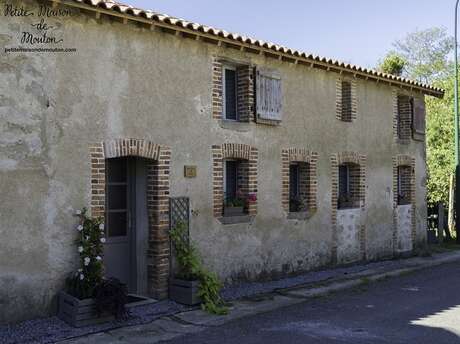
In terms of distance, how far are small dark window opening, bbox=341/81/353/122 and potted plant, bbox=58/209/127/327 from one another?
730 cm

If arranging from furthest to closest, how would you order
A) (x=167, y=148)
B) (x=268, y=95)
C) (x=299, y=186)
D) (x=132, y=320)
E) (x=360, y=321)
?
(x=299, y=186)
(x=268, y=95)
(x=167, y=148)
(x=360, y=321)
(x=132, y=320)

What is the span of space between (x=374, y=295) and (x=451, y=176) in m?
14.0

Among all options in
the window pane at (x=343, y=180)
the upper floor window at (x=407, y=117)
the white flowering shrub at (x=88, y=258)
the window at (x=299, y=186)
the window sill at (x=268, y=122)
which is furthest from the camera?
the upper floor window at (x=407, y=117)

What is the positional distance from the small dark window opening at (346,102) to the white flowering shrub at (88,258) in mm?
7263

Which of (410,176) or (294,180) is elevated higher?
(410,176)

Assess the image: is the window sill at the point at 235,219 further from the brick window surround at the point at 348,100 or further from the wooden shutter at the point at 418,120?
the wooden shutter at the point at 418,120

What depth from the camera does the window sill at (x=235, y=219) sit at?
31.6 feet

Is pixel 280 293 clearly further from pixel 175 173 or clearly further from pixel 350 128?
pixel 350 128

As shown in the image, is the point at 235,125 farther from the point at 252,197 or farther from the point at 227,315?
the point at 227,315

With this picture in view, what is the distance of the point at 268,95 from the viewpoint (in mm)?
10500


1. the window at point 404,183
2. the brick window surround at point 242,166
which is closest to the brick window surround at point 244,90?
the brick window surround at point 242,166

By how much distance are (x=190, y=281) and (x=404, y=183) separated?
883 centimetres

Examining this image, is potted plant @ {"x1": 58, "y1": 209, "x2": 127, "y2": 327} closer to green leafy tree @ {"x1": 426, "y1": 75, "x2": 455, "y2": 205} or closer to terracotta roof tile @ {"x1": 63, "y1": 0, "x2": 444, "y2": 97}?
terracotta roof tile @ {"x1": 63, "y1": 0, "x2": 444, "y2": 97}

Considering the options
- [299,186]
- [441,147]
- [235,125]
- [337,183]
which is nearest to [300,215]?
[299,186]
